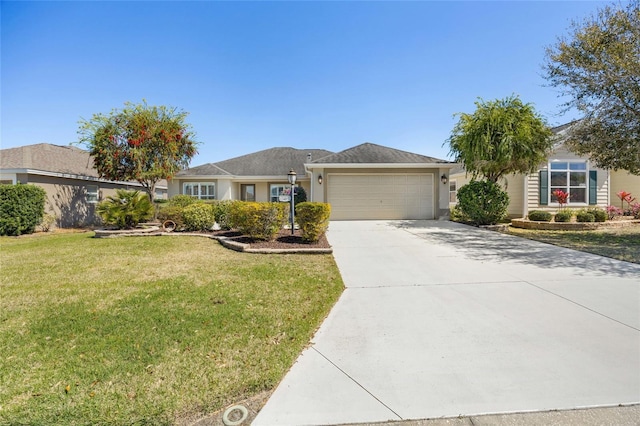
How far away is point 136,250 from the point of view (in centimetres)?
779

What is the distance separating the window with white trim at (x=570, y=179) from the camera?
14477 millimetres

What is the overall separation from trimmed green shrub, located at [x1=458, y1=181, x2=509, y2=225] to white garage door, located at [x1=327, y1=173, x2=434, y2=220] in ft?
8.72

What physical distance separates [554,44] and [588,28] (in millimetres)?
930

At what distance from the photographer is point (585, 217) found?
13.0 meters

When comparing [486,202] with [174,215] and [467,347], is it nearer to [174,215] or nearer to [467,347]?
[467,347]

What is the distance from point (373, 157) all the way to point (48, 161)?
16568 mm

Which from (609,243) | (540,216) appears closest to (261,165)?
(540,216)

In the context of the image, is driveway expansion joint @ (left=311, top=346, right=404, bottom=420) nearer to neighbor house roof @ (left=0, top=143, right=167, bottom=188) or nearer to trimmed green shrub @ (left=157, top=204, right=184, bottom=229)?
trimmed green shrub @ (left=157, top=204, right=184, bottom=229)

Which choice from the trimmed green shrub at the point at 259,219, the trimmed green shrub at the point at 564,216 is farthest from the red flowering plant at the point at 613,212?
the trimmed green shrub at the point at 259,219

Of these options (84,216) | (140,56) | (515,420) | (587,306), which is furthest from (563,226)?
(84,216)

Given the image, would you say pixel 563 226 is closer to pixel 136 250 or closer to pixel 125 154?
pixel 136 250

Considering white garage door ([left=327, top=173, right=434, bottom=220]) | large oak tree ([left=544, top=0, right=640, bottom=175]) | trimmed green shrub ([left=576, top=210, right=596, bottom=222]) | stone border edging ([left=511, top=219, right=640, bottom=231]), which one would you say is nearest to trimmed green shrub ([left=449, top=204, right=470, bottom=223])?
white garage door ([left=327, top=173, right=434, bottom=220])

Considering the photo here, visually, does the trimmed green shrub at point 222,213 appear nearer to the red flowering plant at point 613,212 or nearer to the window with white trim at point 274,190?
the window with white trim at point 274,190

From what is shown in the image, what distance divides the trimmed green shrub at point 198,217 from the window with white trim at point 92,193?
9.55 m
